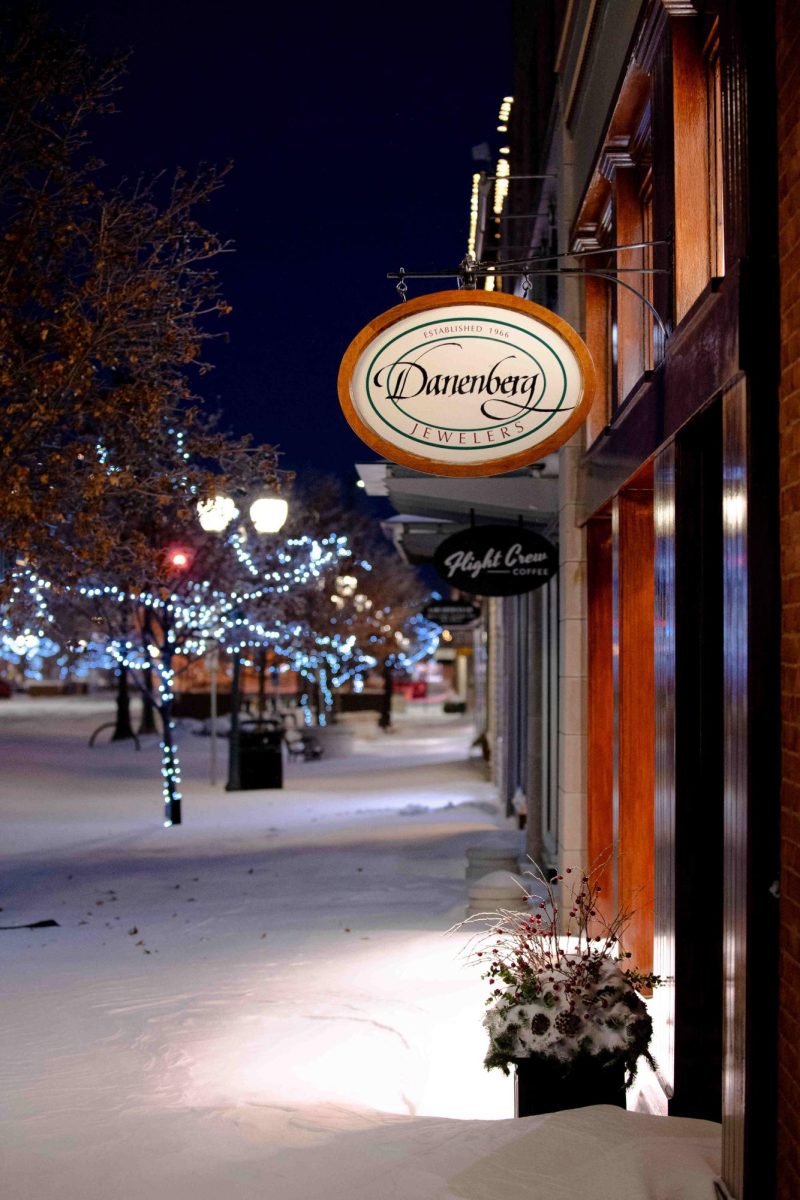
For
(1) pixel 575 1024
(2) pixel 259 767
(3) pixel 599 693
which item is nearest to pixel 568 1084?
(1) pixel 575 1024

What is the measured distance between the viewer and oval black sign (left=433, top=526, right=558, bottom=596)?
37.4 feet

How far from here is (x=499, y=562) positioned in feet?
37.7

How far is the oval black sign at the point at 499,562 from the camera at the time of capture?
449 inches

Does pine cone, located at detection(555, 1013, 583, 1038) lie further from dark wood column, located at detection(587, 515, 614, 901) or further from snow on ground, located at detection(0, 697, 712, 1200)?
dark wood column, located at detection(587, 515, 614, 901)

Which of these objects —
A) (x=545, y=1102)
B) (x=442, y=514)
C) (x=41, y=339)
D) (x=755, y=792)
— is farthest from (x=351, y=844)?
(x=755, y=792)

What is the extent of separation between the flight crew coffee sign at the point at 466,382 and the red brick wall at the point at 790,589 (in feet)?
6.63

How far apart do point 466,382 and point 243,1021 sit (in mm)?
4145

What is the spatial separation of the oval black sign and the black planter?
6.33 m

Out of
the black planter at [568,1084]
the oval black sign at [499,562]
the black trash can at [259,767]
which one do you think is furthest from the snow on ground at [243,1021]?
the black trash can at [259,767]

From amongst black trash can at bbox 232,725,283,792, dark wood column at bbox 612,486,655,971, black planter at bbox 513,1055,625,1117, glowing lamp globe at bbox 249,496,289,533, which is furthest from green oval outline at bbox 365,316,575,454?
black trash can at bbox 232,725,283,792

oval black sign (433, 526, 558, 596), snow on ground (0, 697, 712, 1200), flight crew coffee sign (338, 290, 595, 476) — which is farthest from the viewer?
oval black sign (433, 526, 558, 596)

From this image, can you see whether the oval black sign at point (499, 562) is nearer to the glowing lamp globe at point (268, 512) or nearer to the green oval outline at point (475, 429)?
the green oval outline at point (475, 429)

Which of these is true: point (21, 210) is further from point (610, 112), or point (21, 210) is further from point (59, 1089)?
point (59, 1089)

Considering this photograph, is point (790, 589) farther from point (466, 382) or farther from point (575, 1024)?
point (466, 382)
